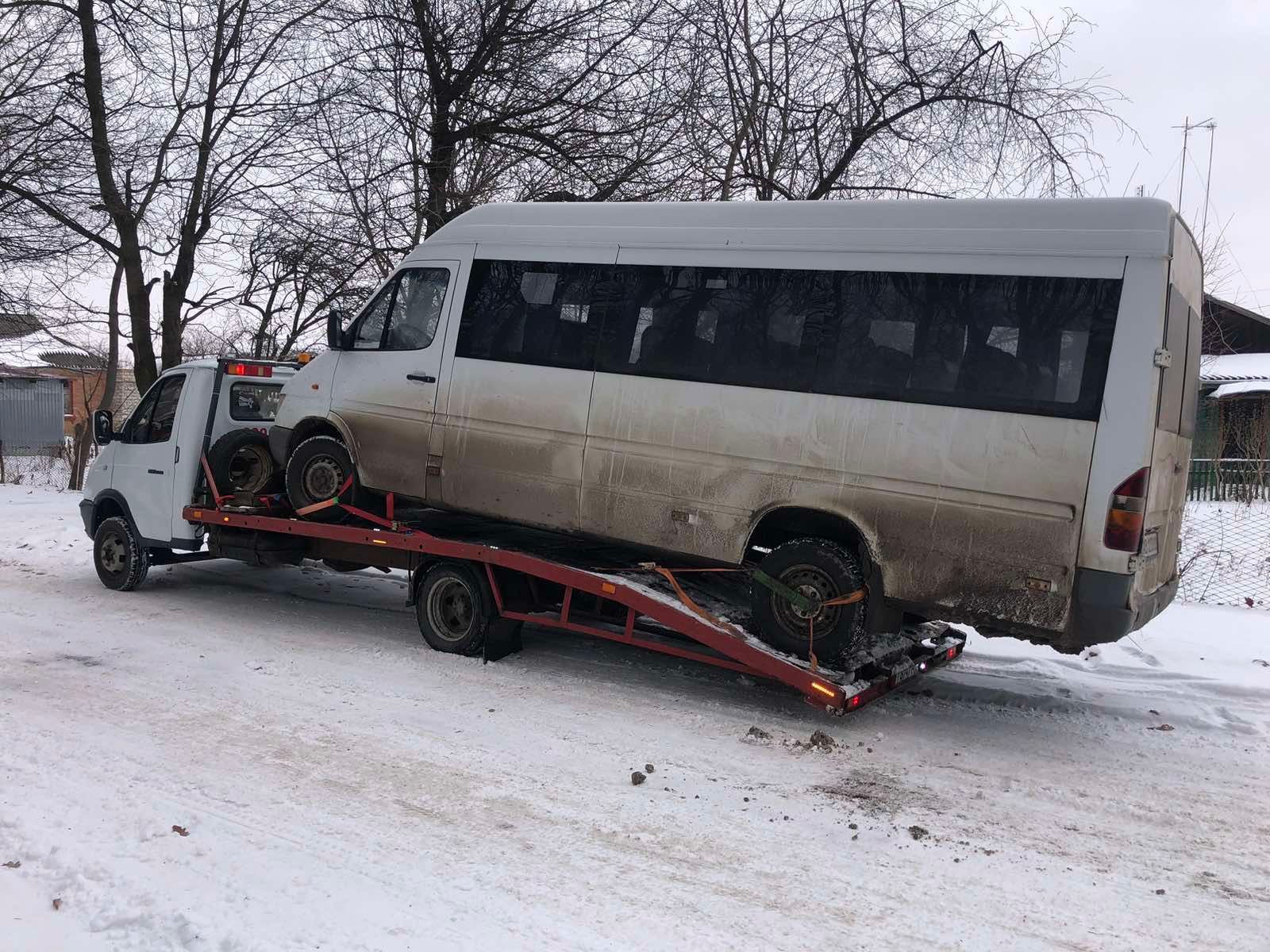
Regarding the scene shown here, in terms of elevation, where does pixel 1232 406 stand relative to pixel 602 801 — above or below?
above

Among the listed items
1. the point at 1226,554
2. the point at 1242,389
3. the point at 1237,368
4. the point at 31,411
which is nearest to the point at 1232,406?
the point at 1237,368

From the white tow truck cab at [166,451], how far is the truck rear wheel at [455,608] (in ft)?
9.17

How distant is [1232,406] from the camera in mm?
24938

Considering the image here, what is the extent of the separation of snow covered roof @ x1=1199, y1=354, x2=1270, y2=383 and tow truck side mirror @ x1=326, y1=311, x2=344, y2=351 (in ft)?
68.4

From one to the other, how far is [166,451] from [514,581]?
165 inches

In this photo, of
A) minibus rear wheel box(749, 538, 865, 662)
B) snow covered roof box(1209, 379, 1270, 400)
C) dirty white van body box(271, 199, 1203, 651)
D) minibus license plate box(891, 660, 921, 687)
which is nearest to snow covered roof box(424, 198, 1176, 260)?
dirty white van body box(271, 199, 1203, 651)

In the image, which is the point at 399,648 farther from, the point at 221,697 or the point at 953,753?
the point at 953,753

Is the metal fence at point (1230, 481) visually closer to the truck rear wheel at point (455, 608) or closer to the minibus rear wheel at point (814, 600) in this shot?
the minibus rear wheel at point (814, 600)

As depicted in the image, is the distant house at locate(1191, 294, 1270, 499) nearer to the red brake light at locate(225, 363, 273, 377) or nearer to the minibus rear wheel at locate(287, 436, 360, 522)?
the minibus rear wheel at locate(287, 436, 360, 522)

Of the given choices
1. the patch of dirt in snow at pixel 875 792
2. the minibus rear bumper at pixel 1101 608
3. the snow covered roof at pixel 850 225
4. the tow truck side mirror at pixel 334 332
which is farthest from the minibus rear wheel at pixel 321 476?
the minibus rear bumper at pixel 1101 608

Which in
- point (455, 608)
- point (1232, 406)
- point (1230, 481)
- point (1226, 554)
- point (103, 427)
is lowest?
point (455, 608)

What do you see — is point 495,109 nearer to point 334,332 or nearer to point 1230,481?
point 334,332

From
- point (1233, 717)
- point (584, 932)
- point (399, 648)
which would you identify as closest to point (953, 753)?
point (1233, 717)

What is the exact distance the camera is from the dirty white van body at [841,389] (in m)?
5.30
